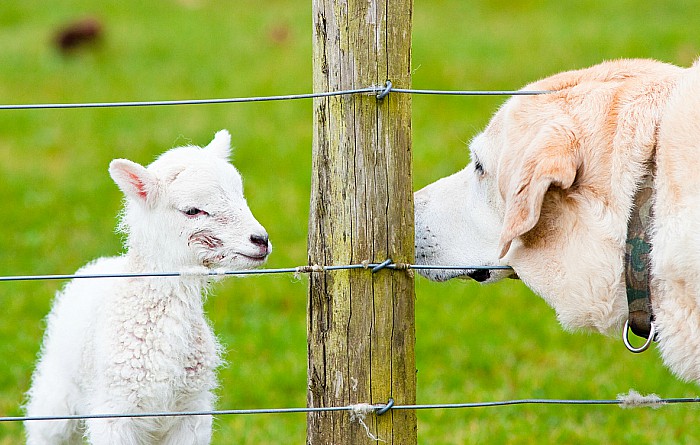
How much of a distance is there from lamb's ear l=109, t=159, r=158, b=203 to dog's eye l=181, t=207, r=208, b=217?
144 millimetres

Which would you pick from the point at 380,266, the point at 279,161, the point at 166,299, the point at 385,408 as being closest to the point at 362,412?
the point at 385,408

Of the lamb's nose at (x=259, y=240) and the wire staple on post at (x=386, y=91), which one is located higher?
the wire staple on post at (x=386, y=91)

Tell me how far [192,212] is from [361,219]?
66cm

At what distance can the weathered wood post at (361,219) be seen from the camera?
9.42 feet

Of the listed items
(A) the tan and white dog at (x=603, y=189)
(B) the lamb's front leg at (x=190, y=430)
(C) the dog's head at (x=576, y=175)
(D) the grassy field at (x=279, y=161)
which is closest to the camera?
(A) the tan and white dog at (x=603, y=189)

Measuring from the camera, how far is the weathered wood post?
2.87m

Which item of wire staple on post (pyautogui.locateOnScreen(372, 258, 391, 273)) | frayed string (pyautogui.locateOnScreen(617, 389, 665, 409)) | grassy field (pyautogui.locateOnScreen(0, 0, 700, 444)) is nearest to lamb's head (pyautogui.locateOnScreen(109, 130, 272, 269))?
wire staple on post (pyautogui.locateOnScreen(372, 258, 391, 273))

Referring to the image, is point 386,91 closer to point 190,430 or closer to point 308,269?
point 308,269

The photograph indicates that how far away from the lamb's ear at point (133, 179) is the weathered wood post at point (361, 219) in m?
0.62

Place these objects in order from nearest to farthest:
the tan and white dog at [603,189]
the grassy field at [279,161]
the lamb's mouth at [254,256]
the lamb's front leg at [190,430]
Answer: the tan and white dog at [603,189]
the lamb's mouth at [254,256]
the lamb's front leg at [190,430]
the grassy field at [279,161]

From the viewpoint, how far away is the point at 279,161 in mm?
10148

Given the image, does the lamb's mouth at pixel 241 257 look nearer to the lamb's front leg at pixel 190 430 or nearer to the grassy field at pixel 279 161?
the lamb's front leg at pixel 190 430

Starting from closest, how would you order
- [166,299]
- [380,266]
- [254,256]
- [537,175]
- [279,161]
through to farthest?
[537,175] → [380,266] → [254,256] → [166,299] → [279,161]

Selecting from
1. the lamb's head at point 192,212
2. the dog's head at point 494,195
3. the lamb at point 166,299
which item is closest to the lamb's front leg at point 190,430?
the lamb at point 166,299
